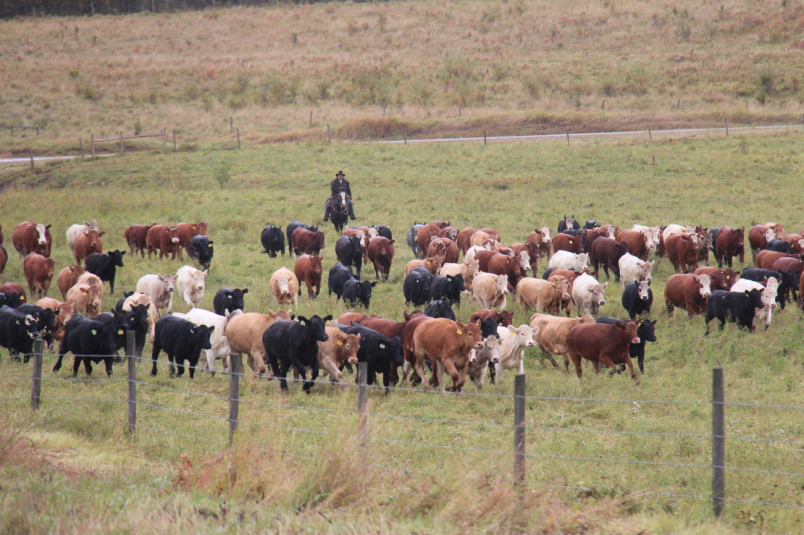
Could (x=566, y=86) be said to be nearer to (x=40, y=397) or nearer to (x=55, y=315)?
(x=55, y=315)

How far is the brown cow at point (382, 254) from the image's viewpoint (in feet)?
62.5

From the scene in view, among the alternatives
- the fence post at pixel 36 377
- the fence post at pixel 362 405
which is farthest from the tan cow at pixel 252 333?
the fence post at pixel 362 405

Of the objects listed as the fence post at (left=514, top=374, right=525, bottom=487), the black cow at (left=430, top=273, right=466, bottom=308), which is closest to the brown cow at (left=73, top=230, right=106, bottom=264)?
the black cow at (left=430, top=273, right=466, bottom=308)

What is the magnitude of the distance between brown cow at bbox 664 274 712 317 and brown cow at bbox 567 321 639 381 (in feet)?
12.4

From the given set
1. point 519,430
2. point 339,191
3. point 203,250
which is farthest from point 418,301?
point 339,191

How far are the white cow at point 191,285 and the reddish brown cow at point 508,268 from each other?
263 inches

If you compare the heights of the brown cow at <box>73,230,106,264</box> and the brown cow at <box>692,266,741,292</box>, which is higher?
the brown cow at <box>73,230,106,264</box>

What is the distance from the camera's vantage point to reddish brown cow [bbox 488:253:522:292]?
16.7 metres

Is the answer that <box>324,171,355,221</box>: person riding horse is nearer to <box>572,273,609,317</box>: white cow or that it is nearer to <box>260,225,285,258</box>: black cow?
<box>260,225,285,258</box>: black cow

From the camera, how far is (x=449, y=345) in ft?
34.5

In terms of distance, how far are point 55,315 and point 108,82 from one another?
4968cm

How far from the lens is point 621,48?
204 feet

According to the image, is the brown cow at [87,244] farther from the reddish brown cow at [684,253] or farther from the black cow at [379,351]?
the reddish brown cow at [684,253]

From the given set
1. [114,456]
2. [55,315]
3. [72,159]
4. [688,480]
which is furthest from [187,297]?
[72,159]
